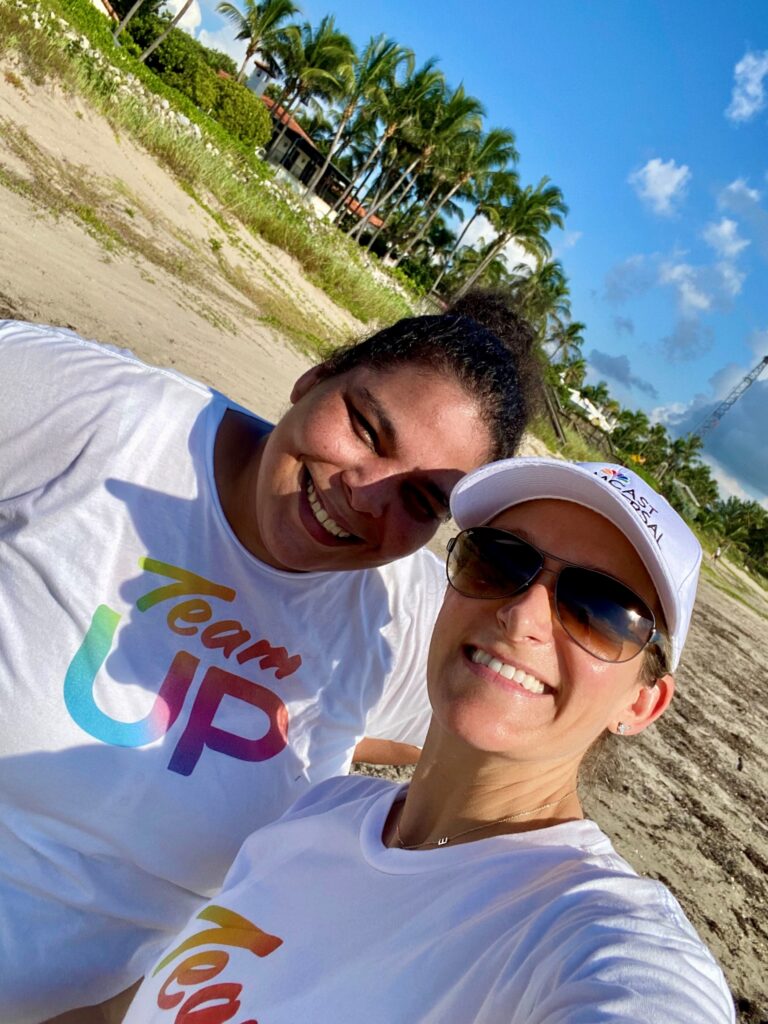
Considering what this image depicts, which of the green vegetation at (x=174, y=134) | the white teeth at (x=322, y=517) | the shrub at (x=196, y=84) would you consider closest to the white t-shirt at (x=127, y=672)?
the white teeth at (x=322, y=517)

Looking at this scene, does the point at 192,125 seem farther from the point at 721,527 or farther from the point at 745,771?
the point at 721,527

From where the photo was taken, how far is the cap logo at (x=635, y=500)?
1.26 metres

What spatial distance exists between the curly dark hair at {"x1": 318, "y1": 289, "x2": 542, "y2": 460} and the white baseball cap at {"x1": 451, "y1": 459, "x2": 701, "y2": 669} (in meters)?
0.34

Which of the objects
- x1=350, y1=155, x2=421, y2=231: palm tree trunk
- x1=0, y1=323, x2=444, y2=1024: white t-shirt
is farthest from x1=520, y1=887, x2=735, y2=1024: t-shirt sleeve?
x1=350, y1=155, x2=421, y2=231: palm tree trunk

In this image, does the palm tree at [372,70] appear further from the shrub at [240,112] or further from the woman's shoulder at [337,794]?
the woman's shoulder at [337,794]

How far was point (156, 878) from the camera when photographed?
1493mm

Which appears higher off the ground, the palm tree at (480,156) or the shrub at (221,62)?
the palm tree at (480,156)

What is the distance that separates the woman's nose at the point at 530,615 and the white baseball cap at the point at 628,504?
0.58 ft

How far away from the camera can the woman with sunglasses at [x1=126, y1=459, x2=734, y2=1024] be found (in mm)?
869

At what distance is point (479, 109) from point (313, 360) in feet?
113

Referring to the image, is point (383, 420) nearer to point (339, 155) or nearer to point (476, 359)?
point (476, 359)

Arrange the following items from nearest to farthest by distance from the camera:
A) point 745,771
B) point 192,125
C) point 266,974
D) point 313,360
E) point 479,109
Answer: point 266,974, point 745,771, point 313,360, point 192,125, point 479,109

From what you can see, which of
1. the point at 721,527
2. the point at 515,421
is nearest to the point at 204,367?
the point at 515,421

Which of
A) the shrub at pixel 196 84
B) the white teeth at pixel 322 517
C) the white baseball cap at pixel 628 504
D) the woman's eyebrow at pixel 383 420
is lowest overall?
the white teeth at pixel 322 517
